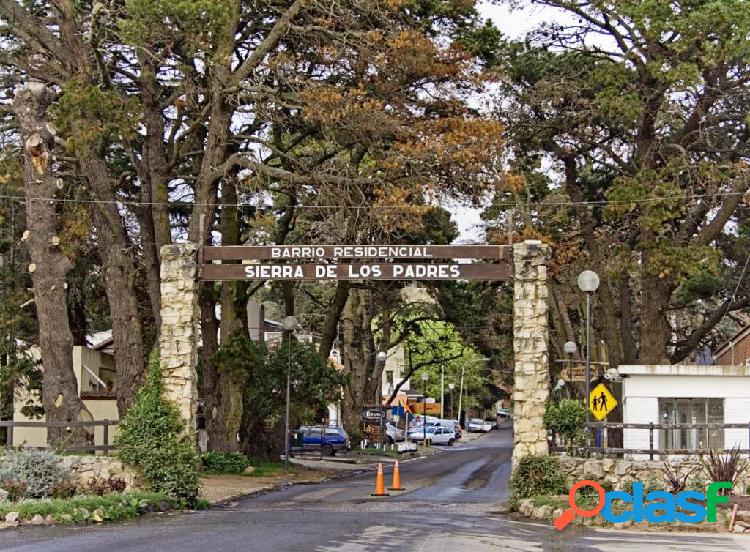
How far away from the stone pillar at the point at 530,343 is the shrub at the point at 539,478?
55 centimetres

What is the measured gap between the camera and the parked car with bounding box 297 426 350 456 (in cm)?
5456

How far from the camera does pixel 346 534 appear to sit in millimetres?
17281

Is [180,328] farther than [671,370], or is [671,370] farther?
[671,370]

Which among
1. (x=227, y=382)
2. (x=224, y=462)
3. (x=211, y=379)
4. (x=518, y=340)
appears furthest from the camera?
(x=211, y=379)

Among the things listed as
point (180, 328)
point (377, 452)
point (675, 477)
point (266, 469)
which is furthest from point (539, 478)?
point (377, 452)

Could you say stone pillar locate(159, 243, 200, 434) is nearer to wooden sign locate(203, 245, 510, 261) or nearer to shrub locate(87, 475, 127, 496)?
wooden sign locate(203, 245, 510, 261)

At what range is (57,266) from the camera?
29891 mm

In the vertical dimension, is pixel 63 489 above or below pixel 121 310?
below

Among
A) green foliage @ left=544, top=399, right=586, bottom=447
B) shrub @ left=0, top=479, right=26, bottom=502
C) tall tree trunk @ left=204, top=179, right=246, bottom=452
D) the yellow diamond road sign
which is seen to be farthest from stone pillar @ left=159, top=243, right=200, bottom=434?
green foliage @ left=544, top=399, right=586, bottom=447

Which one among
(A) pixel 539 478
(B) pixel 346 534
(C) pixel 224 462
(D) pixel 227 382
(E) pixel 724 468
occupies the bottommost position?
(C) pixel 224 462

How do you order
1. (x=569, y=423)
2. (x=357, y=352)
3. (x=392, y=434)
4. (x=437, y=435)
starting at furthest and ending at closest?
(x=437, y=435)
(x=392, y=434)
(x=357, y=352)
(x=569, y=423)

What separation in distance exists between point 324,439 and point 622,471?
108 feet

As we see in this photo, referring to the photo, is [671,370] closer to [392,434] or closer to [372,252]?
[372,252]

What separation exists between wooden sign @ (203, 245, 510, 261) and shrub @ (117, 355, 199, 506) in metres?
3.59
